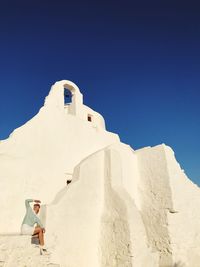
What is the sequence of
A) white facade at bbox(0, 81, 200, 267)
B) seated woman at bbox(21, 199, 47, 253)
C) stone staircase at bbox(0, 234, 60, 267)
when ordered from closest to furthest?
stone staircase at bbox(0, 234, 60, 267), seated woman at bbox(21, 199, 47, 253), white facade at bbox(0, 81, 200, 267)

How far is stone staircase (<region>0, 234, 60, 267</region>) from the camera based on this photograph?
20.6 feet

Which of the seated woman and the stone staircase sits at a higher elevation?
the seated woman

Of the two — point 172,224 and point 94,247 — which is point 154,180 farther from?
point 94,247

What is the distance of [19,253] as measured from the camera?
6.50m

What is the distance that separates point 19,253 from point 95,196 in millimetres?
4529

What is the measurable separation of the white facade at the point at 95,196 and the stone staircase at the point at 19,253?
Result: 6.15 ft

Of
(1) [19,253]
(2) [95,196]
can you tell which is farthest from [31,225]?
(2) [95,196]

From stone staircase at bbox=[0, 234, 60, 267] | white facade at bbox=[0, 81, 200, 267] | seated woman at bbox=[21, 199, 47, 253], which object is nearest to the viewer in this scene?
stone staircase at bbox=[0, 234, 60, 267]

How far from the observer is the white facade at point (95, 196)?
374 inches

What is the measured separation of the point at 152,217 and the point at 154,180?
4.88 ft

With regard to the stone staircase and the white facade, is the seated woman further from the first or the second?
the white facade

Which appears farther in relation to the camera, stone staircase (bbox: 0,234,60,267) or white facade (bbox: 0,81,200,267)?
white facade (bbox: 0,81,200,267)

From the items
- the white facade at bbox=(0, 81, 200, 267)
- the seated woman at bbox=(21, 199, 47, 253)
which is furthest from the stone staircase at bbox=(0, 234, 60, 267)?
the white facade at bbox=(0, 81, 200, 267)

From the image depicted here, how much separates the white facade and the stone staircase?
1873 mm
